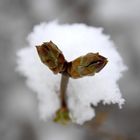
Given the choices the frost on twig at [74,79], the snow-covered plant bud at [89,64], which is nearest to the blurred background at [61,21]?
the frost on twig at [74,79]

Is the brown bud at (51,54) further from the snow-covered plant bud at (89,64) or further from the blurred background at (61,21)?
the blurred background at (61,21)

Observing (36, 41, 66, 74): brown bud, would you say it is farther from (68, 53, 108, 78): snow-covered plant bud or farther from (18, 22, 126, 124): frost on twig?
(18, 22, 126, 124): frost on twig

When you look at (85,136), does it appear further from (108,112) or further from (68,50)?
(68,50)

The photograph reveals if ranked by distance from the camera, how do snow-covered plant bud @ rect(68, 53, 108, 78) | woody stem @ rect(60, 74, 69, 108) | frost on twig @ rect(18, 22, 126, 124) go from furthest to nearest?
frost on twig @ rect(18, 22, 126, 124) < woody stem @ rect(60, 74, 69, 108) < snow-covered plant bud @ rect(68, 53, 108, 78)

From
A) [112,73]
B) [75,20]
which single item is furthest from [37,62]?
[75,20]

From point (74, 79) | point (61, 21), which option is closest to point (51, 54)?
point (74, 79)

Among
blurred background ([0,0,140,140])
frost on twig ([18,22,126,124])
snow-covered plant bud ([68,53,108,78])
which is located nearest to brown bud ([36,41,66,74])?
snow-covered plant bud ([68,53,108,78])

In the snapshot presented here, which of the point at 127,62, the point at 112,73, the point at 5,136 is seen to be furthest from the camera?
the point at 127,62
